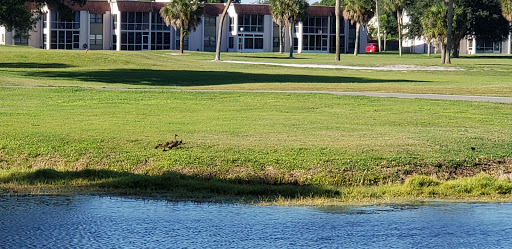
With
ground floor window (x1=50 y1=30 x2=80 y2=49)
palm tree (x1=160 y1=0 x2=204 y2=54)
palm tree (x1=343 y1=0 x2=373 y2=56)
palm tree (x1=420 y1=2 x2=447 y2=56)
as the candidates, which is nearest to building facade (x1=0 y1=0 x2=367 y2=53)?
ground floor window (x1=50 y1=30 x2=80 y2=49)

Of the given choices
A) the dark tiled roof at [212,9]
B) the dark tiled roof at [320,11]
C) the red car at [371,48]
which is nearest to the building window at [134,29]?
the dark tiled roof at [212,9]

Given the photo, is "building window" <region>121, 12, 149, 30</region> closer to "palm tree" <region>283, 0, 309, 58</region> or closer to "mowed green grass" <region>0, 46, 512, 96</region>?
"palm tree" <region>283, 0, 309, 58</region>

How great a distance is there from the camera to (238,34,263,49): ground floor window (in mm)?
110625

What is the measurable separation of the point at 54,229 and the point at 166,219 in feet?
4.39

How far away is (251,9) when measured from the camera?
11081cm

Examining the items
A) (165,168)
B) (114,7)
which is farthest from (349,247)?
(114,7)

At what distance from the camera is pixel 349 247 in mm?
8086

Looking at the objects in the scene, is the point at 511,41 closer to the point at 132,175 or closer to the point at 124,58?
the point at 124,58

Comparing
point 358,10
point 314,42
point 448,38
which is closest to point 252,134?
point 448,38

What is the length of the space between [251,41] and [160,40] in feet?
46.9

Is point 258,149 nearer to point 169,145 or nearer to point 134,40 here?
point 169,145

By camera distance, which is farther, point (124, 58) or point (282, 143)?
point (124, 58)

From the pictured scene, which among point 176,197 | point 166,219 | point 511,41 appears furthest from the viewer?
point 511,41

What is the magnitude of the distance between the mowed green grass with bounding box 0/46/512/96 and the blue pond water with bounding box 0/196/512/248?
2033 centimetres
